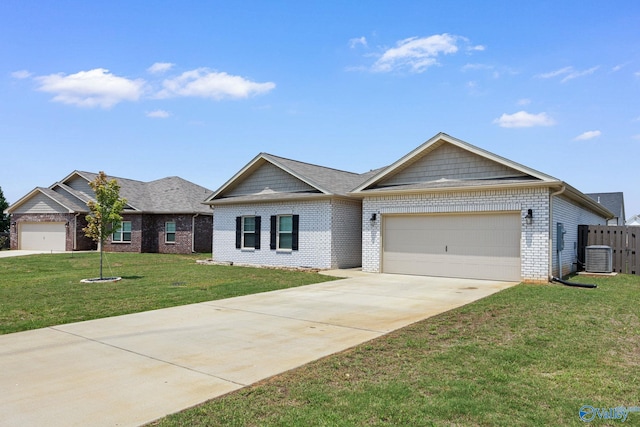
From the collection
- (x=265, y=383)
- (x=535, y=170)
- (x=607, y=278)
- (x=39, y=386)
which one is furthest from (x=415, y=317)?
(x=607, y=278)

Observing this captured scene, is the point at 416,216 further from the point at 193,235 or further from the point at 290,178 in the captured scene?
the point at 193,235

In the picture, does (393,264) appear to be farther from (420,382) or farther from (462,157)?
(420,382)

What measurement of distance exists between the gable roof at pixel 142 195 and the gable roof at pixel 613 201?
33.6 metres

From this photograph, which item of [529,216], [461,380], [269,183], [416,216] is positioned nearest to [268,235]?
[269,183]

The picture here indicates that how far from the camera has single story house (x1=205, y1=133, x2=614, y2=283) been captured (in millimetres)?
13680

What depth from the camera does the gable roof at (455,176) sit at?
13.7 m

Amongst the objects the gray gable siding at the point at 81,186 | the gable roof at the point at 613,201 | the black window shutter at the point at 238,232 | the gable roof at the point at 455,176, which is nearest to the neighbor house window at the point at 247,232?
the black window shutter at the point at 238,232

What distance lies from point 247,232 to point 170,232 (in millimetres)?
10328

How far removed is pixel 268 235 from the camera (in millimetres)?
19672

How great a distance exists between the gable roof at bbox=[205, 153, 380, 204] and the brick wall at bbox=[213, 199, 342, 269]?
1.26 ft

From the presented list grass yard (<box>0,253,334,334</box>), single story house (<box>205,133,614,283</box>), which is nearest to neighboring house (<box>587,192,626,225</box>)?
single story house (<box>205,133,614,283</box>)

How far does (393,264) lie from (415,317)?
7914mm

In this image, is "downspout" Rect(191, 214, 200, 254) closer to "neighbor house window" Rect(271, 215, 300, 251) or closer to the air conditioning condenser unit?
"neighbor house window" Rect(271, 215, 300, 251)

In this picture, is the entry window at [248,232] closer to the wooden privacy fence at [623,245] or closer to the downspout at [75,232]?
the wooden privacy fence at [623,245]
